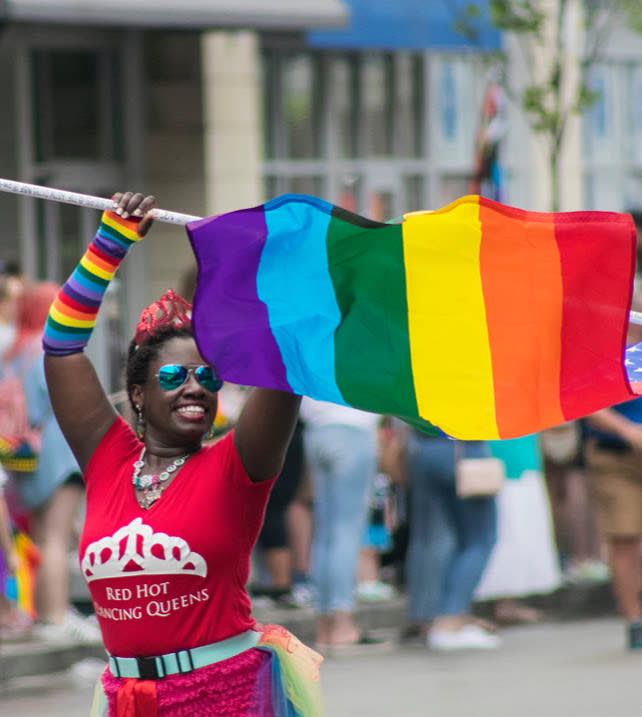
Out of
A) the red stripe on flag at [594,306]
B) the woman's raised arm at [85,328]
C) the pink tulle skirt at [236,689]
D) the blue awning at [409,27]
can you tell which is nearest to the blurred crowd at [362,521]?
the red stripe on flag at [594,306]

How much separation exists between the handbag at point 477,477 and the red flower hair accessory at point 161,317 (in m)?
4.41

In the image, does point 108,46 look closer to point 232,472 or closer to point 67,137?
point 67,137

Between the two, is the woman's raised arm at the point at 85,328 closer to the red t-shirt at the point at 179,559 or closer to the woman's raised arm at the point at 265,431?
the red t-shirt at the point at 179,559

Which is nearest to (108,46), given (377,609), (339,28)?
(339,28)

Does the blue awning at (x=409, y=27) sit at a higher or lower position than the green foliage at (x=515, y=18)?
higher

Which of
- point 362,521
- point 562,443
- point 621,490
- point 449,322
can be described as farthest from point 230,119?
point 449,322

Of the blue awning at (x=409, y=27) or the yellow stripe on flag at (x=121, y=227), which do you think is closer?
the yellow stripe on flag at (x=121, y=227)

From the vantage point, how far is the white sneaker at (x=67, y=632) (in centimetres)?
815

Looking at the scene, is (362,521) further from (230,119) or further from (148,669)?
(230,119)

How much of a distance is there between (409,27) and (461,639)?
7.46 metres

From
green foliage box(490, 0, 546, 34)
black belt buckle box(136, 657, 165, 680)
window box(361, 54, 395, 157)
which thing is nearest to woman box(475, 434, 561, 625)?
green foliage box(490, 0, 546, 34)

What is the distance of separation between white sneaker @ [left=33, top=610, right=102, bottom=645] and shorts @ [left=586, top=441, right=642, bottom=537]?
107 inches

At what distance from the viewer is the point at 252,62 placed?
14.2 meters

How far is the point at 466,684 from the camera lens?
25.4 ft
